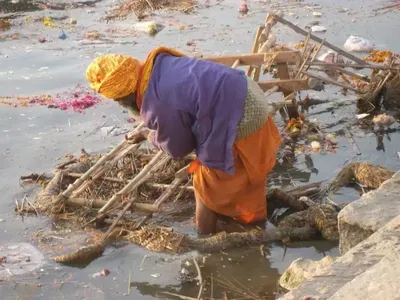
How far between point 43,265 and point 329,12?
7603mm

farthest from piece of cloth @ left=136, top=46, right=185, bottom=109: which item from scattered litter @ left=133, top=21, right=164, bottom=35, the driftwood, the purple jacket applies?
scattered litter @ left=133, top=21, right=164, bottom=35

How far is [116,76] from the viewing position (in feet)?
14.7

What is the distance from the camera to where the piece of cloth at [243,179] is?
4793 mm

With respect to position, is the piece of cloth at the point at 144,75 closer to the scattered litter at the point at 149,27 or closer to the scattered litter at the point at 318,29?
the scattered litter at the point at 318,29

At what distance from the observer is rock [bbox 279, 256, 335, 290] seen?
4129mm

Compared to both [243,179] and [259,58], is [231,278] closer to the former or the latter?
[243,179]

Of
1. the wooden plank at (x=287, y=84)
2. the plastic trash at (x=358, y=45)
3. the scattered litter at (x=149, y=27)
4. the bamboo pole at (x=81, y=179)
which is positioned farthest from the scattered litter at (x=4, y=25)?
the bamboo pole at (x=81, y=179)

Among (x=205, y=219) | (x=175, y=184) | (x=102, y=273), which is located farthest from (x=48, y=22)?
(x=102, y=273)

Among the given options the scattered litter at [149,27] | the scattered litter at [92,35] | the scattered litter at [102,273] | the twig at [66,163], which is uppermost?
the scattered litter at [149,27]

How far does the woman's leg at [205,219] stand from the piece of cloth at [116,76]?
41.6 inches

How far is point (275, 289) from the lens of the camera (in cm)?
438

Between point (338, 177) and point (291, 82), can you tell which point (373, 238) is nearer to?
point (338, 177)

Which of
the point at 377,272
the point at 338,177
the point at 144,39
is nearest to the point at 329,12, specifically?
the point at 144,39

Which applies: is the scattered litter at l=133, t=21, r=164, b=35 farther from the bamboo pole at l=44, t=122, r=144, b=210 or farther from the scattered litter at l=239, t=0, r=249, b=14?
the bamboo pole at l=44, t=122, r=144, b=210
